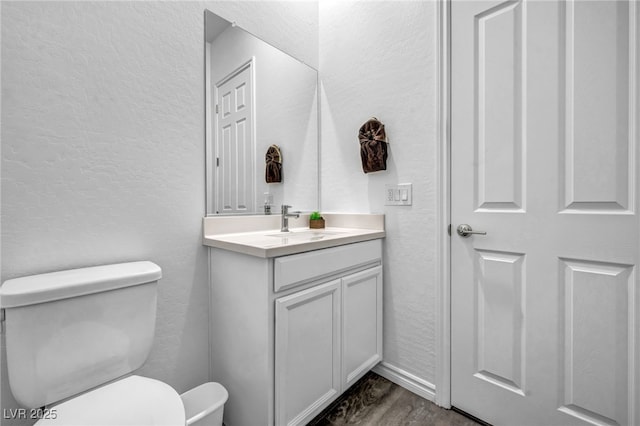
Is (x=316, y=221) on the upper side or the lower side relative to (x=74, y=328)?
upper

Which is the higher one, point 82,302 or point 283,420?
point 82,302

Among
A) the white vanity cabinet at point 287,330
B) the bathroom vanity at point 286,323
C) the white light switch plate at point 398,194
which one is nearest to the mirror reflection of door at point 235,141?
the bathroom vanity at point 286,323

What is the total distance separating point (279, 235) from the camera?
1544 millimetres

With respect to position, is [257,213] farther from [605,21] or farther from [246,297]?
[605,21]

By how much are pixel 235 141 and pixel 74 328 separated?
1.04 m

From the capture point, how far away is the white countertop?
112 centimetres

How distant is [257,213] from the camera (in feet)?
5.51

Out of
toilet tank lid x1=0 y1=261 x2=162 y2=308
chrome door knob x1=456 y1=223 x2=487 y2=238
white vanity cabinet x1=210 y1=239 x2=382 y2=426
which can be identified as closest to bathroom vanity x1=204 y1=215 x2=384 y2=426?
white vanity cabinet x1=210 y1=239 x2=382 y2=426

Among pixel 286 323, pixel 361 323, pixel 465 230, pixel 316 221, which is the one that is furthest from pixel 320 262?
pixel 465 230

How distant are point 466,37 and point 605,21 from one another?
0.48 metres

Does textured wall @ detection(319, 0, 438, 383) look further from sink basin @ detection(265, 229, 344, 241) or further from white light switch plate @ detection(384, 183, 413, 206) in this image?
sink basin @ detection(265, 229, 344, 241)

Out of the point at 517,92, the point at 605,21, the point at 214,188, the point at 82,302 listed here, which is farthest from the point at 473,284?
the point at 82,302

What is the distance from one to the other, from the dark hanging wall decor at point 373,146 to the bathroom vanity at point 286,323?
41 cm

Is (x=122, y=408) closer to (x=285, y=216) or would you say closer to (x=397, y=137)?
(x=285, y=216)
